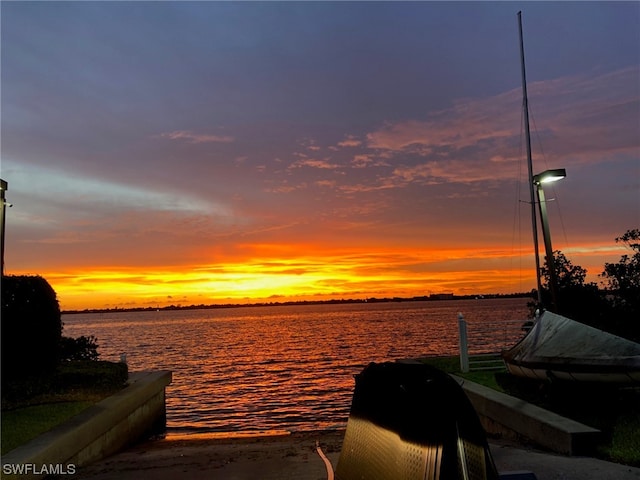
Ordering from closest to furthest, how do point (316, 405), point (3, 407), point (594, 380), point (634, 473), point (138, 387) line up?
point (634, 473) → point (594, 380) → point (3, 407) → point (138, 387) → point (316, 405)

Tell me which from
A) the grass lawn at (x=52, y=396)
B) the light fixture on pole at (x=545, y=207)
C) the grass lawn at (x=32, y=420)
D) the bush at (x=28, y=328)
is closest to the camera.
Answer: the grass lawn at (x=32, y=420)

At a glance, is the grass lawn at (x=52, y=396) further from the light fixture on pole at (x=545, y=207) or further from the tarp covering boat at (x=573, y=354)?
the light fixture on pole at (x=545, y=207)

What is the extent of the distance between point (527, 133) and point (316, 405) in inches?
539

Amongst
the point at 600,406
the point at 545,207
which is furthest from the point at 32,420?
the point at 545,207

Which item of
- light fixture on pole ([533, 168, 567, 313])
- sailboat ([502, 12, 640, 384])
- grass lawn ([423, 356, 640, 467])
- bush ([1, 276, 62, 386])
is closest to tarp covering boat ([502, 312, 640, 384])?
sailboat ([502, 12, 640, 384])

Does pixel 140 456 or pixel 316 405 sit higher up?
pixel 140 456

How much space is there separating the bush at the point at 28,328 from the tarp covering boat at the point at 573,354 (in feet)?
36.1

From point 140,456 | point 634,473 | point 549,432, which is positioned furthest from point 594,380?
point 140,456

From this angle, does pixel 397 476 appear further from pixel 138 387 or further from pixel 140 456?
pixel 138 387

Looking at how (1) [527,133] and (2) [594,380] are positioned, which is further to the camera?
(1) [527,133]

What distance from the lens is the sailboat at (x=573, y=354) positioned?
892 centimetres

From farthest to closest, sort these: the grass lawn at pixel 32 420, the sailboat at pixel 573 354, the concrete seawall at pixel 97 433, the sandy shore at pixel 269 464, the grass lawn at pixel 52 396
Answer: the grass lawn at pixel 52 396 < the sailboat at pixel 573 354 < the grass lawn at pixel 32 420 < the concrete seawall at pixel 97 433 < the sandy shore at pixel 269 464

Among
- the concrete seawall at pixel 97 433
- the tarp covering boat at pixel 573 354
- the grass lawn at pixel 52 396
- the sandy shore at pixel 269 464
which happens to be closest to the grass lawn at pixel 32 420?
the grass lawn at pixel 52 396

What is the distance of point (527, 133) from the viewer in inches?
707
